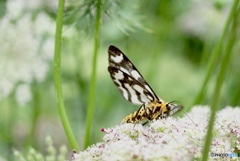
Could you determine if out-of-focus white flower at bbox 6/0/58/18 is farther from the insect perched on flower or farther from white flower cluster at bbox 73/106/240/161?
white flower cluster at bbox 73/106/240/161

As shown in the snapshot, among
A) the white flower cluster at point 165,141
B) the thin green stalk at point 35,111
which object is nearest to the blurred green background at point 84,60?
the thin green stalk at point 35,111

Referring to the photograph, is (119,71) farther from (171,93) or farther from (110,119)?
(171,93)

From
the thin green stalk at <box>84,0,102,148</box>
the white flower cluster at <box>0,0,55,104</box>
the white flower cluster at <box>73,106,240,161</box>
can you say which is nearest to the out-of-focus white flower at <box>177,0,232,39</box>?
the white flower cluster at <box>0,0,55,104</box>

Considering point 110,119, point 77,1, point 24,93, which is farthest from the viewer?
point 110,119

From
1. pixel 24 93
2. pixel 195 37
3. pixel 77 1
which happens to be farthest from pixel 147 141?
pixel 195 37

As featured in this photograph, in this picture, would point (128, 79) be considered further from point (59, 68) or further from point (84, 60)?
point (84, 60)

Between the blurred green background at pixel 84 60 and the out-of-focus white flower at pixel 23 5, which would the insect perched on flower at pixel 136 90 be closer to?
the blurred green background at pixel 84 60
